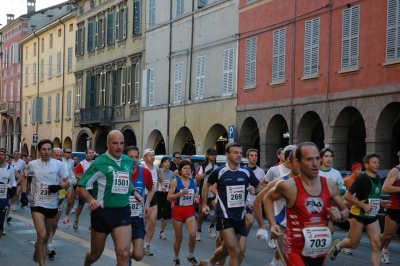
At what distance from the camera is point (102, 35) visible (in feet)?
168

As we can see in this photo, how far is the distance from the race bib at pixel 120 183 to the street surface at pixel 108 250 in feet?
11.7

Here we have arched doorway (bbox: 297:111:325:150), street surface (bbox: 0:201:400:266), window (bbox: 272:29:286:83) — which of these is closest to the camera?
street surface (bbox: 0:201:400:266)

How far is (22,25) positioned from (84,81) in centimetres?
2072

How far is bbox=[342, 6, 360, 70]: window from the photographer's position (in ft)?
86.9

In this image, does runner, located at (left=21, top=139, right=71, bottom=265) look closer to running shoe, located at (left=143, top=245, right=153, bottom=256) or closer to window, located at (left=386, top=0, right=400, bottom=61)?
running shoe, located at (left=143, top=245, right=153, bottom=256)

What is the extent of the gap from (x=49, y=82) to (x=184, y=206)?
50.6m

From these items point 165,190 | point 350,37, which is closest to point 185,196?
point 165,190

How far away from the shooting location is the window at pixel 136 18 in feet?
148

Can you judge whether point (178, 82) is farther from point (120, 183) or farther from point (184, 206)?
point (120, 183)

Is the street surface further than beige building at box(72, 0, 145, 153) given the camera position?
No

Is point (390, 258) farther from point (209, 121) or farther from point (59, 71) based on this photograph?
point (59, 71)

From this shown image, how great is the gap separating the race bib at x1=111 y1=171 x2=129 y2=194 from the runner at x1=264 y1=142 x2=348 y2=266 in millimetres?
2681

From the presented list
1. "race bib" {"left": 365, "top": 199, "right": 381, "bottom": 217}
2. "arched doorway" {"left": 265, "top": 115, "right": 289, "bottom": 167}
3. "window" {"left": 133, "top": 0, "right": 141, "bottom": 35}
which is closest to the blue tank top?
"race bib" {"left": 365, "top": 199, "right": 381, "bottom": 217}

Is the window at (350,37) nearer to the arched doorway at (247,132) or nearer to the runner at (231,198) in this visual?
the arched doorway at (247,132)
